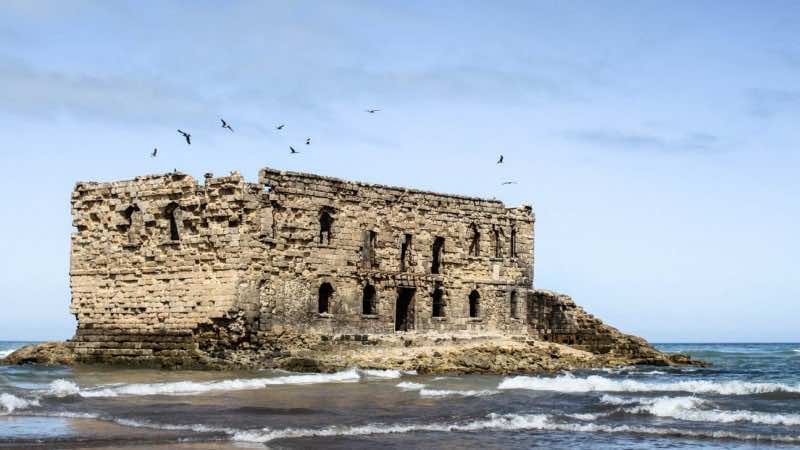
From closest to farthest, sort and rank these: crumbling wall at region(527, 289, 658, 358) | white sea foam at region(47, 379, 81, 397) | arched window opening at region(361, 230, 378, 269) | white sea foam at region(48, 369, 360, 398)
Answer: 1. white sea foam at region(47, 379, 81, 397)
2. white sea foam at region(48, 369, 360, 398)
3. arched window opening at region(361, 230, 378, 269)
4. crumbling wall at region(527, 289, 658, 358)

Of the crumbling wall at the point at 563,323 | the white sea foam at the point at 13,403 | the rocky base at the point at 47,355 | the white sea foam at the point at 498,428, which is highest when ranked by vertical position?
the crumbling wall at the point at 563,323

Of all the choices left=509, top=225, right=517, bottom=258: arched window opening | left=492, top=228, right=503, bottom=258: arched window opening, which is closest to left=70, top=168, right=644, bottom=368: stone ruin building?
left=492, top=228, right=503, bottom=258: arched window opening

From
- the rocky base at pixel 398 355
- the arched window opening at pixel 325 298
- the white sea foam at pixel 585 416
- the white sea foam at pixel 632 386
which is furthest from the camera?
the arched window opening at pixel 325 298

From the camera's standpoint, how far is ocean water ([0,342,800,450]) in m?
18.2

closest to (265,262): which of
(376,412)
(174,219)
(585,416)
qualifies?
(174,219)

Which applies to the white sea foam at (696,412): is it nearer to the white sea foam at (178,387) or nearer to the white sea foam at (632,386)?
the white sea foam at (632,386)

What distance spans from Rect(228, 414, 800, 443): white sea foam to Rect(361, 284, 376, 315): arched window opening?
13.8 meters

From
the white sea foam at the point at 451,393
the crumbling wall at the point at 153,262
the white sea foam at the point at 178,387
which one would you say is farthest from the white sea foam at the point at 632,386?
the crumbling wall at the point at 153,262

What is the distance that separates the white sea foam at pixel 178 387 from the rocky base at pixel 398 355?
2.24 m

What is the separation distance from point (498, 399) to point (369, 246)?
10580 millimetres

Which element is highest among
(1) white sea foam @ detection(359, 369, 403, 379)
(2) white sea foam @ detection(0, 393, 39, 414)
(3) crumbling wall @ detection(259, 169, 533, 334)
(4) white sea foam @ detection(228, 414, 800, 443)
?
(3) crumbling wall @ detection(259, 169, 533, 334)

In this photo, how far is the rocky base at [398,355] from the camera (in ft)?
104

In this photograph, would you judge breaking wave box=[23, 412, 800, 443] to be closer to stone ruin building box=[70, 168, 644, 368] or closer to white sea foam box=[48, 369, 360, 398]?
white sea foam box=[48, 369, 360, 398]

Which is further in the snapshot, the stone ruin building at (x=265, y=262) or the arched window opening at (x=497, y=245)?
the arched window opening at (x=497, y=245)
